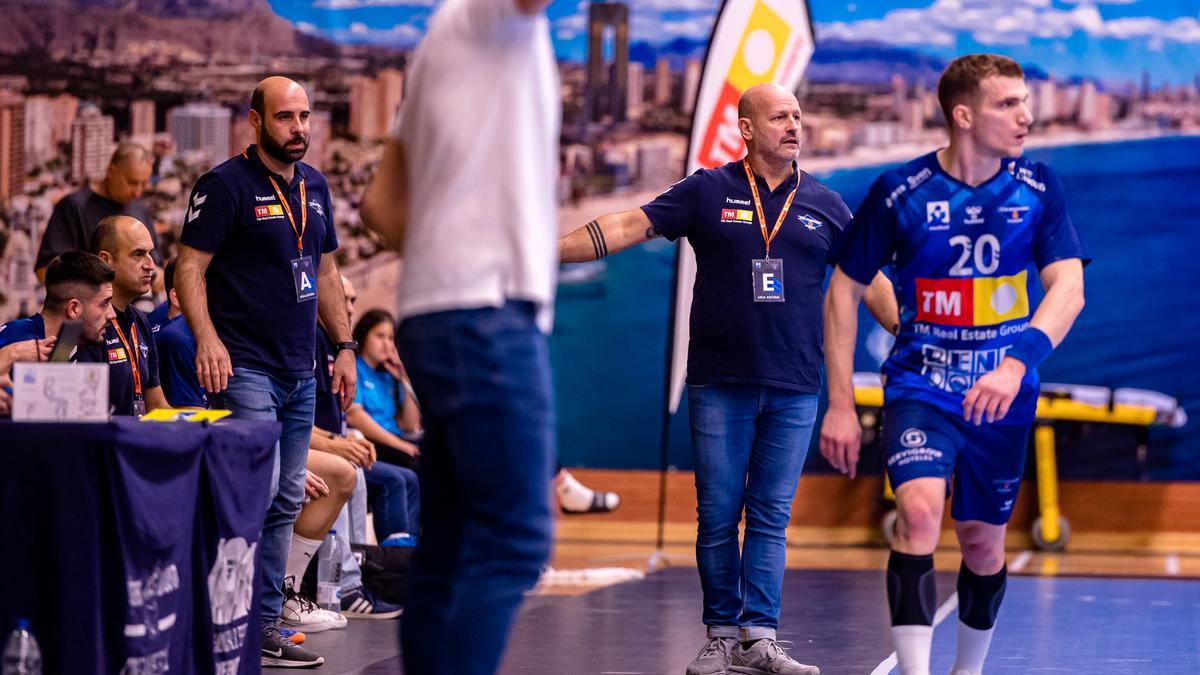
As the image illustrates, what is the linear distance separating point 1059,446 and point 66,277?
6706 millimetres

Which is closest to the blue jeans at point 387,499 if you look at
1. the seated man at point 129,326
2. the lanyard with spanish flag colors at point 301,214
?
the seated man at point 129,326

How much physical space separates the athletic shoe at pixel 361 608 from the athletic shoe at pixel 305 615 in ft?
0.98

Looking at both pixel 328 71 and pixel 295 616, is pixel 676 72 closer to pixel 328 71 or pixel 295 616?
pixel 328 71

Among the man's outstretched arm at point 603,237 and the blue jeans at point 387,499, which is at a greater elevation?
the man's outstretched arm at point 603,237

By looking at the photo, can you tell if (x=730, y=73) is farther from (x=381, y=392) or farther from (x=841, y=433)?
(x=841, y=433)

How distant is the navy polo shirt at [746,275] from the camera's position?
4496mm

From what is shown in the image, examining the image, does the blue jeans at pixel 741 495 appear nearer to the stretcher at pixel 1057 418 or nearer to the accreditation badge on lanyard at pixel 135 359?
the accreditation badge on lanyard at pixel 135 359

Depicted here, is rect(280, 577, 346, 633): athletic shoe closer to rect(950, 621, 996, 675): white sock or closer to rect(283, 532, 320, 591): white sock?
rect(283, 532, 320, 591): white sock

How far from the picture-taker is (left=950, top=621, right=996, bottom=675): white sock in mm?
3828

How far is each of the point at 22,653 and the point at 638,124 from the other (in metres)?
7.51

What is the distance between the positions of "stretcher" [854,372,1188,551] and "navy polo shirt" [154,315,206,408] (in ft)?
15.9

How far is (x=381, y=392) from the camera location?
7.38m

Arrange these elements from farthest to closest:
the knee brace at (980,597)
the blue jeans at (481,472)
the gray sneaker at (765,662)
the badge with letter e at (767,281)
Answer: the badge with letter e at (767,281), the gray sneaker at (765,662), the knee brace at (980,597), the blue jeans at (481,472)

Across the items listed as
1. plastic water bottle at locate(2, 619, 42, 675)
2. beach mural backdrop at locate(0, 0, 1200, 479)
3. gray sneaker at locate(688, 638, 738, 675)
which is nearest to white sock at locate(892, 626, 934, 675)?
gray sneaker at locate(688, 638, 738, 675)
